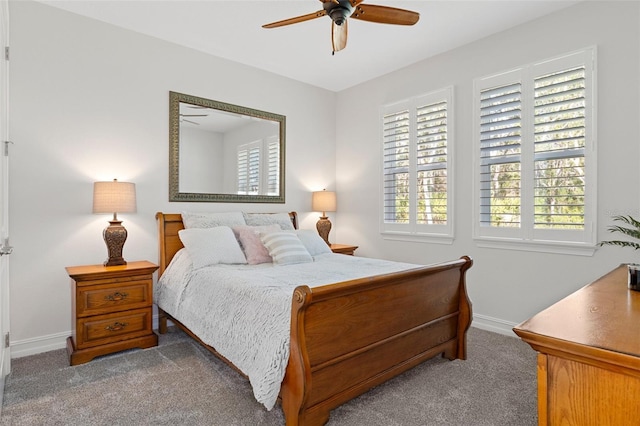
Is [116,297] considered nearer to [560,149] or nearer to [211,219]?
[211,219]

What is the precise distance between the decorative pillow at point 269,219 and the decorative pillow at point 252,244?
1.19ft

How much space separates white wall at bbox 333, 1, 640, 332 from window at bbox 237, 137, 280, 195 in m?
1.06

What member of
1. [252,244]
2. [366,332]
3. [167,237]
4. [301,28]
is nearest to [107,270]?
[167,237]

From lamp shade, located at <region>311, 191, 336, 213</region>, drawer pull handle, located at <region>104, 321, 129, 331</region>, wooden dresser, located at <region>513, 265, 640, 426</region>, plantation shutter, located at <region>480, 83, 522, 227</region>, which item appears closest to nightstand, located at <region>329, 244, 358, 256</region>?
lamp shade, located at <region>311, 191, 336, 213</region>

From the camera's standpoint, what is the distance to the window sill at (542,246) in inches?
110

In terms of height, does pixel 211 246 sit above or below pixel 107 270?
above

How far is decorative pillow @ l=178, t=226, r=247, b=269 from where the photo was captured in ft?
9.61

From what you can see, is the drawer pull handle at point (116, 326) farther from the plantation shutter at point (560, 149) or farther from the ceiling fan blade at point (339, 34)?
the plantation shutter at point (560, 149)

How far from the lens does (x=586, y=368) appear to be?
87 centimetres

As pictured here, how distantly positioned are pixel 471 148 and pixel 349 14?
1.94m

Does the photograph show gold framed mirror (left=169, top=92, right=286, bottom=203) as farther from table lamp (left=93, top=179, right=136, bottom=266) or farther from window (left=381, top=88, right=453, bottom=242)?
window (left=381, top=88, right=453, bottom=242)

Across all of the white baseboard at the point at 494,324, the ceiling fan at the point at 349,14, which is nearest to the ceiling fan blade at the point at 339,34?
the ceiling fan at the point at 349,14

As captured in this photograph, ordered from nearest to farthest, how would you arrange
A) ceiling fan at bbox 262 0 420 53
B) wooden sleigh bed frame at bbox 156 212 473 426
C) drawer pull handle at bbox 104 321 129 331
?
wooden sleigh bed frame at bbox 156 212 473 426, ceiling fan at bbox 262 0 420 53, drawer pull handle at bbox 104 321 129 331

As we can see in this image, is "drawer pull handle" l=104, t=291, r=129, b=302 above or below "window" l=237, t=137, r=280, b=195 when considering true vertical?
below
